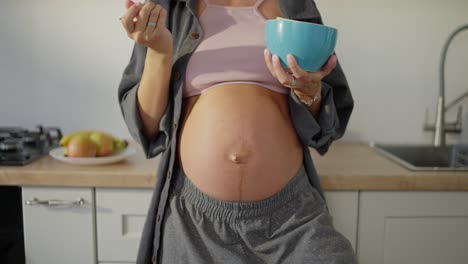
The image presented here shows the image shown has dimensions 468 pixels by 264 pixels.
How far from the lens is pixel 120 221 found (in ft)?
3.52

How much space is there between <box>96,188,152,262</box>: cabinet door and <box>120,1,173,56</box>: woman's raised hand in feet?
1.32

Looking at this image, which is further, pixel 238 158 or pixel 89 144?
pixel 89 144

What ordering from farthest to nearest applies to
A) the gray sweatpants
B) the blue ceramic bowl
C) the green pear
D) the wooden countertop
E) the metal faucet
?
the metal faucet < the green pear < the wooden countertop < the gray sweatpants < the blue ceramic bowl

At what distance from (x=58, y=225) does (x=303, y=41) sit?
0.72 meters

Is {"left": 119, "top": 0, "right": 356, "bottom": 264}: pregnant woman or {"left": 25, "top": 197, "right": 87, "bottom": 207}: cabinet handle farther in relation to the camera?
{"left": 25, "top": 197, "right": 87, "bottom": 207}: cabinet handle

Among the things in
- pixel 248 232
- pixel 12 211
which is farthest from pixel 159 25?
pixel 12 211

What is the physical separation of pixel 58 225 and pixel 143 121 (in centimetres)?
37

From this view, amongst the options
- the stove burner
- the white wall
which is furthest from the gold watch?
the stove burner

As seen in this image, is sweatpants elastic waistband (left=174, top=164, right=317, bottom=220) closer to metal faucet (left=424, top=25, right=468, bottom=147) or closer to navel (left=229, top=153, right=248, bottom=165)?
navel (left=229, top=153, right=248, bottom=165)

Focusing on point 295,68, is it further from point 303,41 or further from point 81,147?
point 81,147

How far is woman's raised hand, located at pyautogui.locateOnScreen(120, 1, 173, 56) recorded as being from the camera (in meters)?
0.76

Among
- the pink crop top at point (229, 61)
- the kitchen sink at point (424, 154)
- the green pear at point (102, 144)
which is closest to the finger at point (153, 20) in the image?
the pink crop top at point (229, 61)

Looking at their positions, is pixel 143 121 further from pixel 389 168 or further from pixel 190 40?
pixel 389 168

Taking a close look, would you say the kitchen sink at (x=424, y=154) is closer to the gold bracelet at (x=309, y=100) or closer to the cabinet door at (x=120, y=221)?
the gold bracelet at (x=309, y=100)
